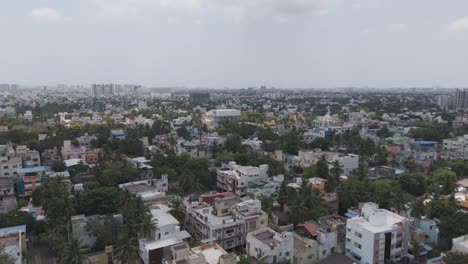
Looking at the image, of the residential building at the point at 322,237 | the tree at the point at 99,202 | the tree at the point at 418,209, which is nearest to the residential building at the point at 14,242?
the tree at the point at 99,202

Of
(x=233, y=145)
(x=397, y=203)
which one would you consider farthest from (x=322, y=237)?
(x=233, y=145)

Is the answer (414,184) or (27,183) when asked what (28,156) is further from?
(414,184)

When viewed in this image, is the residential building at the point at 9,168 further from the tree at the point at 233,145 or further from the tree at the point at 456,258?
the tree at the point at 456,258

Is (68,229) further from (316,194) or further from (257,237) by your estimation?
(316,194)

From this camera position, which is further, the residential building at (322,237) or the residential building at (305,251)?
the residential building at (322,237)

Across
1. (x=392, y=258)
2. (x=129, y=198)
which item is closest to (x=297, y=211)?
(x=392, y=258)

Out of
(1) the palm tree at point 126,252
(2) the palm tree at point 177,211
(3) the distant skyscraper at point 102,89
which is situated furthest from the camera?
(3) the distant skyscraper at point 102,89
